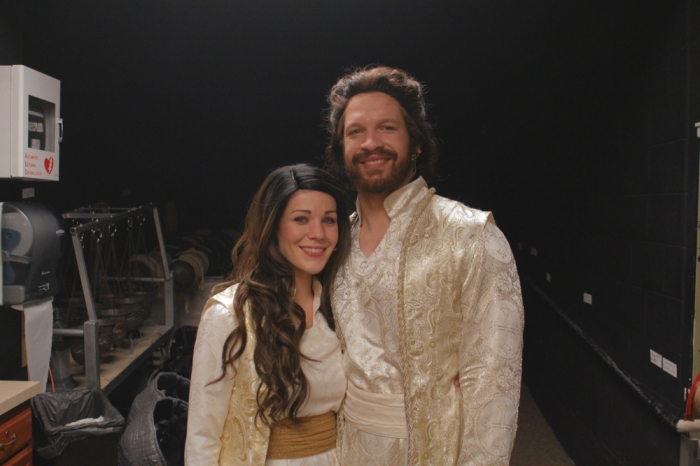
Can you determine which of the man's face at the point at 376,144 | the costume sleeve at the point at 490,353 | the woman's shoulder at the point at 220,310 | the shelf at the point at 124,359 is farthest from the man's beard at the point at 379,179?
the shelf at the point at 124,359

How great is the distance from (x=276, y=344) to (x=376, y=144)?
22.9 inches

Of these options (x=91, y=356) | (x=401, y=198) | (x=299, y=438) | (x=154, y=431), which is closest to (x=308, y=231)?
(x=401, y=198)

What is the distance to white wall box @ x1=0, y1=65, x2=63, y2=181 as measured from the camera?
2.27 meters

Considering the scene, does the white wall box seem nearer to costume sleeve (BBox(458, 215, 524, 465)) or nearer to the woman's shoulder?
A: the woman's shoulder

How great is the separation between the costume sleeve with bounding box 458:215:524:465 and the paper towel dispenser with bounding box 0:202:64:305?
1.97m

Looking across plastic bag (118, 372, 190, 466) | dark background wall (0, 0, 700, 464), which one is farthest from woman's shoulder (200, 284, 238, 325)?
dark background wall (0, 0, 700, 464)

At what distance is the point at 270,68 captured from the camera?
4.18 m

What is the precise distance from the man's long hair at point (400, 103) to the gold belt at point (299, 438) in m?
0.69

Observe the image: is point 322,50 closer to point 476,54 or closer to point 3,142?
point 476,54

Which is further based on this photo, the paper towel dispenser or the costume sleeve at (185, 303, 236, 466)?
the paper towel dispenser

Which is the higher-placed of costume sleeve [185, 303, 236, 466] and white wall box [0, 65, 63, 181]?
white wall box [0, 65, 63, 181]

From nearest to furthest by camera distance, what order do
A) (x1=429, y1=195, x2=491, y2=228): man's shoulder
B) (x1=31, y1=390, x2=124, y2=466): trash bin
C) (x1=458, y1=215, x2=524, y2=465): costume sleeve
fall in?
(x1=458, y1=215, x2=524, y2=465): costume sleeve
(x1=429, y1=195, x2=491, y2=228): man's shoulder
(x1=31, y1=390, x2=124, y2=466): trash bin

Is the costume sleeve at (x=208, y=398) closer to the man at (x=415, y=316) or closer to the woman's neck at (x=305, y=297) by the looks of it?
the woman's neck at (x=305, y=297)

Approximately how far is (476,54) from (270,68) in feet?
5.09
